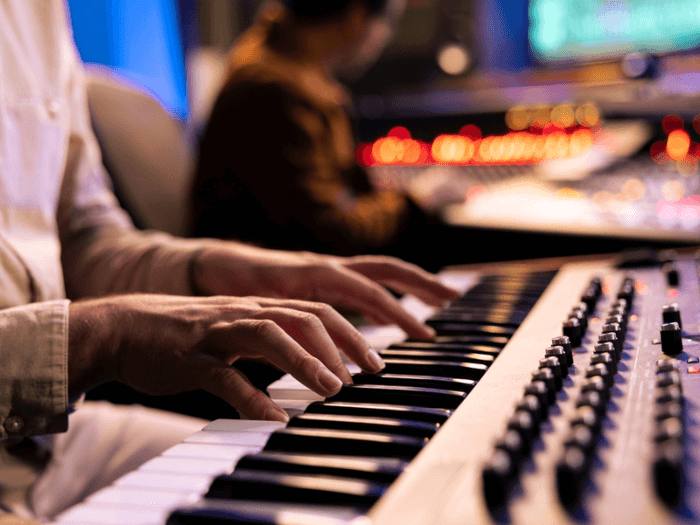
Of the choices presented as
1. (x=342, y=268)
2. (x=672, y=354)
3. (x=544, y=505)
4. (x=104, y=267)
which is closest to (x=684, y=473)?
(x=544, y=505)

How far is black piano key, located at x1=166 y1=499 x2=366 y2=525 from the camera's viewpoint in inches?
14.8

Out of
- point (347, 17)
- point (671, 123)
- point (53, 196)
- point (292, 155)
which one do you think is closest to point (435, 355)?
point (53, 196)

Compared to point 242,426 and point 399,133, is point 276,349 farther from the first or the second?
point 399,133

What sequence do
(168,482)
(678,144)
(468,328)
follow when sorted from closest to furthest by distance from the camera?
(168,482), (468,328), (678,144)

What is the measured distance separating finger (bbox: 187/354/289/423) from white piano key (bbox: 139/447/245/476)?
0.26ft

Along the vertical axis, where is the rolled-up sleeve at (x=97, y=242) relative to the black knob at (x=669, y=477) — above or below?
below

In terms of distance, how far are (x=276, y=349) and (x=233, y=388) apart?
2.2 inches

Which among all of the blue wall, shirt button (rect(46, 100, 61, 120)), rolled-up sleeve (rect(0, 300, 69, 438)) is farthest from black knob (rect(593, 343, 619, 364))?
the blue wall

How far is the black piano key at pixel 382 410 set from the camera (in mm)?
505

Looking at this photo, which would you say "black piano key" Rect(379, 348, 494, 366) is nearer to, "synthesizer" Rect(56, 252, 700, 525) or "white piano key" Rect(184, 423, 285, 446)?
"synthesizer" Rect(56, 252, 700, 525)

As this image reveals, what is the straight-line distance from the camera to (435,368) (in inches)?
24.9

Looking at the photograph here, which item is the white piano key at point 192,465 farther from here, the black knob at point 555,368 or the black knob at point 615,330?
the black knob at point 615,330

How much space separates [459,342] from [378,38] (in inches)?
67.3

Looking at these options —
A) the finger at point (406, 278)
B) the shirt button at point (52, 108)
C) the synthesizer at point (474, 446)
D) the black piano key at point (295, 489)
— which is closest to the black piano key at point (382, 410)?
the synthesizer at point (474, 446)
